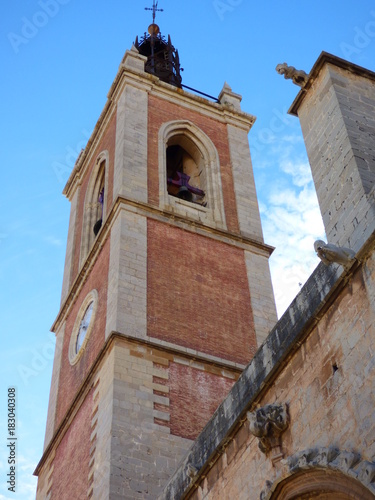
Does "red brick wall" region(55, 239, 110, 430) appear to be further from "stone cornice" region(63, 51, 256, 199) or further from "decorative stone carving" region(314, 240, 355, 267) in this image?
"decorative stone carving" region(314, 240, 355, 267)

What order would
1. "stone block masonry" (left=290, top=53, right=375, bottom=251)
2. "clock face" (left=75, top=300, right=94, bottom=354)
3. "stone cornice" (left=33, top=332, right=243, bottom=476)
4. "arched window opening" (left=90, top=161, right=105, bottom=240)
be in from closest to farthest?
"stone block masonry" (left=290, top=53, right=375, bottom=251), "stone cornice" (left=33, top=332, right=243, bottom=476), "clock face" (left=75, top=300, right=94, bottom=354), "arched window opening" (left=90, top=161, right=105, bottom=240)

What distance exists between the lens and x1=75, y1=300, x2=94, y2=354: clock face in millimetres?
18906

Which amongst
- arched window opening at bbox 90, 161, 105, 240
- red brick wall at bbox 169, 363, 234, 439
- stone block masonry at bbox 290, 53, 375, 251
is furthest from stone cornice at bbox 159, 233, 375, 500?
arched window opening at bbox 90, 161, 105, 240

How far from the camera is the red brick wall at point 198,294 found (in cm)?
1747

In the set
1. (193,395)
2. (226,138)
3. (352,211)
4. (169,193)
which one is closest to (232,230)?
(169,193)

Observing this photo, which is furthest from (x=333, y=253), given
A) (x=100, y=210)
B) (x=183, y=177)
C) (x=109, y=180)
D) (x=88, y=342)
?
(x=100, y=210)

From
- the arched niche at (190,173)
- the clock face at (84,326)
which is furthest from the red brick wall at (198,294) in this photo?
the clock face at (84,326)

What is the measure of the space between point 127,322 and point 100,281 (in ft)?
8.27

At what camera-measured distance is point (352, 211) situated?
926 cm

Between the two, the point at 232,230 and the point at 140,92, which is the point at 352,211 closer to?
the point at 232,230

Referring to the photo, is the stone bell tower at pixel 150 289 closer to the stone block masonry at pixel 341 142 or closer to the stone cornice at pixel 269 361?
the stone cornice at pixel 269 361

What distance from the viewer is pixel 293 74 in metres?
11.2

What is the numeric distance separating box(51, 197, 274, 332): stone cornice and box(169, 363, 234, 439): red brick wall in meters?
4.36

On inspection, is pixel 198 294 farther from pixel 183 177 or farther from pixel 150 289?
pixel 183 177
